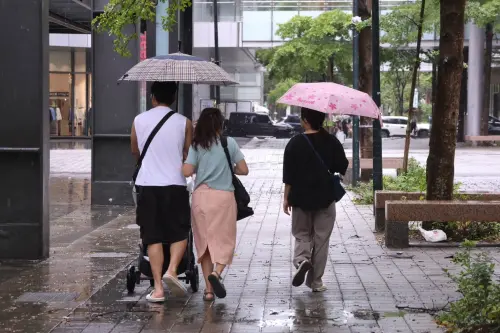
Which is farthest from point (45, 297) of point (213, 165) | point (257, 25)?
point (257, 25)

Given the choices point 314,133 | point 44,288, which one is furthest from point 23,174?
point 314,133

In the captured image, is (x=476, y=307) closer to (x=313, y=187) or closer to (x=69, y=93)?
(x=313, y=187)

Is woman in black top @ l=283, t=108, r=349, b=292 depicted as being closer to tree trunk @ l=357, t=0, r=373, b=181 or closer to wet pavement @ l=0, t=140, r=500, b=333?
wet pavement @ l=0, t=140, r=500, b=333

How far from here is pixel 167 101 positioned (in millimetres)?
8211

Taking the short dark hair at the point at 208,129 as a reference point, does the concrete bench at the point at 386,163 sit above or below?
below

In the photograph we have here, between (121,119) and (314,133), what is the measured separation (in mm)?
8590

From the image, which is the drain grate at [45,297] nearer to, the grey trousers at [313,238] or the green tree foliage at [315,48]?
the grey trousers at [313,238]

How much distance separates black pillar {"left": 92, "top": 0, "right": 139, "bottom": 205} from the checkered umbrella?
8.09 meters

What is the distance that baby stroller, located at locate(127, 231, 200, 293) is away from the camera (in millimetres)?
8266

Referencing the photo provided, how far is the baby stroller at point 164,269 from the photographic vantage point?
8.27 meters

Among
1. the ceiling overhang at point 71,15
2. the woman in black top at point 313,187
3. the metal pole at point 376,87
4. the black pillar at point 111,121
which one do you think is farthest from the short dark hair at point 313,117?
the ceiling overhang at point 71,15

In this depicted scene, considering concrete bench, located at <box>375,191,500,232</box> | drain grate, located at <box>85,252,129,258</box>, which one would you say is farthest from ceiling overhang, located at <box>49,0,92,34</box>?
drain grate, located at <box>85,252,129,258</box>

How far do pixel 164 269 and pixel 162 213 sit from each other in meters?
0.58

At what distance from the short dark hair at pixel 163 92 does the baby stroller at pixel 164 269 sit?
1.19 metres
